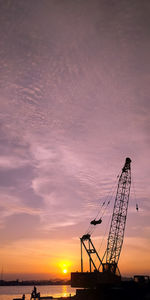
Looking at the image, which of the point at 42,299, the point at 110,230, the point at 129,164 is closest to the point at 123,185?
the point at 129,164

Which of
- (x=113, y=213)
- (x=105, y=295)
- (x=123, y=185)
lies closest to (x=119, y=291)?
(x=105, y=295)

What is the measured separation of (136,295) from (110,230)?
21.0 metres

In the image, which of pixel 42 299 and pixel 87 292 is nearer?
pixel 87 292

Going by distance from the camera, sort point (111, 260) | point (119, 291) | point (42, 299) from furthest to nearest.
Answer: point (42, 299), point (111, 260), point (119, 291)

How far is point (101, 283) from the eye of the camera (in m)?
59.2

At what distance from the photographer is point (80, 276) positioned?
60.3 meters

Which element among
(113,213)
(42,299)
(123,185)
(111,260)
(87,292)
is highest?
(123,185)

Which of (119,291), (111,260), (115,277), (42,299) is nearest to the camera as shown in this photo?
(119,291)

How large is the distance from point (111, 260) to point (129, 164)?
28.0m

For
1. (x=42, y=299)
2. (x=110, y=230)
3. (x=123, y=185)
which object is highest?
(x=123, y=185)

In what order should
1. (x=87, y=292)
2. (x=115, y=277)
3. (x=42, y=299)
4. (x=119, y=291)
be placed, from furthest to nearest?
(x=42, y=299), (x=115, y=277), (x=87, y=292), (x=119, y=291)

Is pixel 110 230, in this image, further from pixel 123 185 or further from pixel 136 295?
pixel 136 295

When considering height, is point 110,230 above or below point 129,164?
below

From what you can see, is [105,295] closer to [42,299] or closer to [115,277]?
[115,277]
